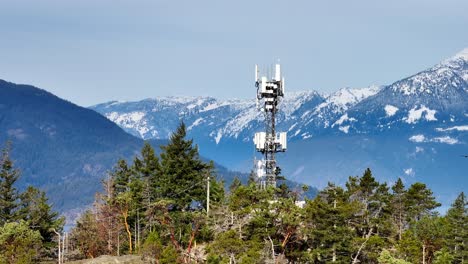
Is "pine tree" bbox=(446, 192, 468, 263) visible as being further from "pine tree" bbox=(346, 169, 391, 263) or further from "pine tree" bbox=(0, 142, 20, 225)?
"pine tree" bbox=(0, 142, 20, 225)

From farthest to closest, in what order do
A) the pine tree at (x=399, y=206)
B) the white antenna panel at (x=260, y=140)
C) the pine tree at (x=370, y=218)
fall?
the white antenna panel at (x=260, y=140) < the pine tree at (x=399, y=206) < the pine tree at (x=370, y=218)

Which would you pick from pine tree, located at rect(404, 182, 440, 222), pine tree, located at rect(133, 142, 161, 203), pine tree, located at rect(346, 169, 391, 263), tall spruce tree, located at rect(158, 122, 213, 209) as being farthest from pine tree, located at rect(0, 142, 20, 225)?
pine tree, located at rect(404, 182, 440, 222)

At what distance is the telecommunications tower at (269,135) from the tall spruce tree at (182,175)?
1068 cm

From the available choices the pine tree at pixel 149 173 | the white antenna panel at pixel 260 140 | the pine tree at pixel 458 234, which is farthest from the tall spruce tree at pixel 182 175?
the pine tree at pixel 458 234

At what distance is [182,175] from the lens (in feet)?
296

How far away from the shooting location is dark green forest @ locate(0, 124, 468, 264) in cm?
7388

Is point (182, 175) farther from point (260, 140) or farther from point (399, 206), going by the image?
point (399, 206)

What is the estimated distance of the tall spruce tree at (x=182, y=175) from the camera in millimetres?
89000

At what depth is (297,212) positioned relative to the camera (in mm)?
75125

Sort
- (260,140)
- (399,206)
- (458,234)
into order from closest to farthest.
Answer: (458,234) → (399,206) → (260,140)

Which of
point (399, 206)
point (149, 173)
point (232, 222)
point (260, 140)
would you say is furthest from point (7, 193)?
point (399, 206)

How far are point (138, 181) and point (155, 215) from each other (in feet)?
29.0

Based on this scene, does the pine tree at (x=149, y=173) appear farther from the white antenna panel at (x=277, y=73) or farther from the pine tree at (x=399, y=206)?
the pine tree at (x=399, y=206)

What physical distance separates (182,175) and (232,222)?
1386 cm
